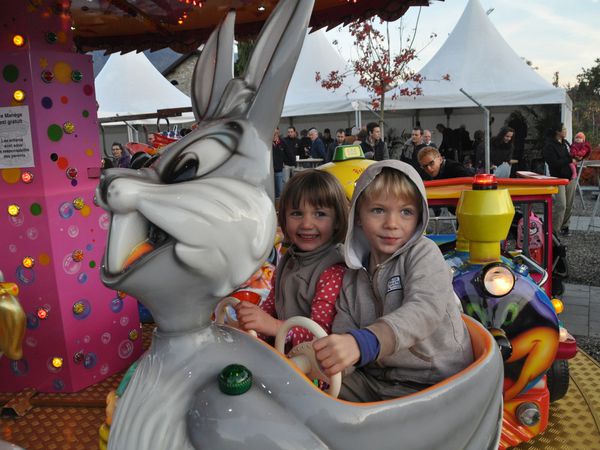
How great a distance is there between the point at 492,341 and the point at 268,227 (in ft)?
2.45

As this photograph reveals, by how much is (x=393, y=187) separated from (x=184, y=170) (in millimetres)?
699

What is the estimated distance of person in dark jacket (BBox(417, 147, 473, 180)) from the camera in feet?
13.8

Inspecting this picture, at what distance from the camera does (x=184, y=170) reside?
98cm

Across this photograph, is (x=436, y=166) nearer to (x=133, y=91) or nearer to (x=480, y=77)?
(x=480, y=77)

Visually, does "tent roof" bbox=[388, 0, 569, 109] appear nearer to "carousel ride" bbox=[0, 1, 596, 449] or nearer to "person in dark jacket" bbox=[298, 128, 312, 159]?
"person in dark jacket" bbox=[298, 128, 312, 159]

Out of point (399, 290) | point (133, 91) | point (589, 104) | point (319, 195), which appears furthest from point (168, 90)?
point (589, 104)

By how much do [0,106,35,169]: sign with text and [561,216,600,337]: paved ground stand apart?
356 centimetres

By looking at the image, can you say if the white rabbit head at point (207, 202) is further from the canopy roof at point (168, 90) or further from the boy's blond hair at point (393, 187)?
the canopy roof at point (168, 90)

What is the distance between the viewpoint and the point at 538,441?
2.05 meters

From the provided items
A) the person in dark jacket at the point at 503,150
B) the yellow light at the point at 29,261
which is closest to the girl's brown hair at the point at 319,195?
the yellow light at the point at 29,261

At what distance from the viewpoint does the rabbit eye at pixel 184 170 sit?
0.97 meters

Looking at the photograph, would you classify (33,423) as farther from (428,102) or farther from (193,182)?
(428,102)

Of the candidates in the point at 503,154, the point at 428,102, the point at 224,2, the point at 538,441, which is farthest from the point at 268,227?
the point at 428,102

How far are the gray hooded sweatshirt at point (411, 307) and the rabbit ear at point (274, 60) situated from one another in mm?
517
